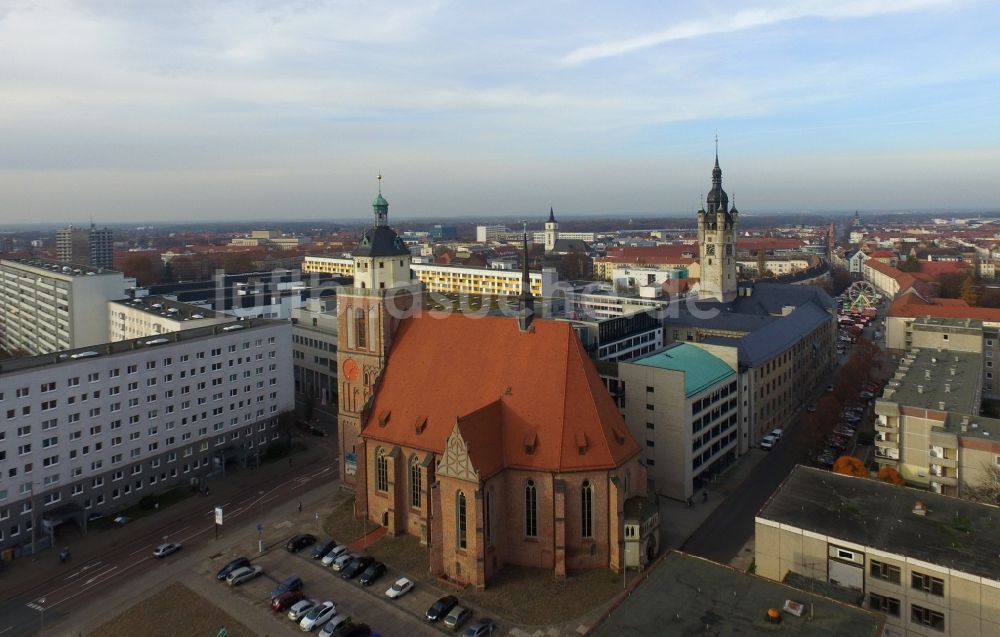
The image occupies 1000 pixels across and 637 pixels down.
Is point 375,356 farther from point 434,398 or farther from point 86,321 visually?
point 86,321

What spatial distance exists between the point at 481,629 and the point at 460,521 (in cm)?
633

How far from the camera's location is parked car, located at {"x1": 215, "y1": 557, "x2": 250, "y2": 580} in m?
40.5

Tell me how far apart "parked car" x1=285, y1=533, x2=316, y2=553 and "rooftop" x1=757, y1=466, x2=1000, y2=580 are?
28.6 meters

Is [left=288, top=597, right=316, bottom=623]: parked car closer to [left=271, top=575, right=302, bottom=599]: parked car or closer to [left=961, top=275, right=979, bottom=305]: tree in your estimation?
[left=271, top=575, right=302, bottom=599]: parked car

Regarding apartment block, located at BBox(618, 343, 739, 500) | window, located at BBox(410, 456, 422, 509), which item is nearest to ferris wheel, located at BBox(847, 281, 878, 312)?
apartment block, located at BBox(618, 343, 739, 500)

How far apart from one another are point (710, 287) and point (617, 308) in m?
14.7

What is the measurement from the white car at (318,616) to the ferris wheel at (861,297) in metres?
136

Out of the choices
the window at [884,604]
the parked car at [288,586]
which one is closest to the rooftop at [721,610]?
the window at [884,604]

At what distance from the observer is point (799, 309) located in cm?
8206

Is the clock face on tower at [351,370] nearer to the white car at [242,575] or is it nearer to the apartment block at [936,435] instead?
the white car at [242,575]

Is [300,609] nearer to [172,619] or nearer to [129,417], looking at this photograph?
[172,619]

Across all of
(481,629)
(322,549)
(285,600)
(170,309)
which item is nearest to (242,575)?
(285,600)

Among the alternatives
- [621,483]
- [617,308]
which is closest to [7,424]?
[621,483]

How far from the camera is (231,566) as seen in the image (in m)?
41.0
